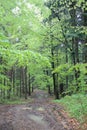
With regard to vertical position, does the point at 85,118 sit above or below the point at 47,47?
below

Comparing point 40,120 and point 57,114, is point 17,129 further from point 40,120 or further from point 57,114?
point 57,114

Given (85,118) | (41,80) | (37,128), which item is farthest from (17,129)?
(41,80)

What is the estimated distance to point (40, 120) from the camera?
12023mm

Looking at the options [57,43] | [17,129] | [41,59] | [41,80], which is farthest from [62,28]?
[41,59]

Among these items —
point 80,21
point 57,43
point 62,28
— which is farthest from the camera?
point 57,43

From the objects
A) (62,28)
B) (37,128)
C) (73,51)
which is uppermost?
(62,28)

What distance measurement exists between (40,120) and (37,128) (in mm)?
1404

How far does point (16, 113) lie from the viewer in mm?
13828

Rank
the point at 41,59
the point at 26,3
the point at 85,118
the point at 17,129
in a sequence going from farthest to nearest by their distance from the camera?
the point at 85,118 → the point at 17,129 → the point at 26,3 → the point at 41,59

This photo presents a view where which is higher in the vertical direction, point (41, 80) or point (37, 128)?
point (41, 80)

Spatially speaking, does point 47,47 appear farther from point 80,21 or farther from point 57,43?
point 80,21

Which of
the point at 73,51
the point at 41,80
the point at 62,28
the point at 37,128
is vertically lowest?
the point at 37,128

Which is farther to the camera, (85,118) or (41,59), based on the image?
(85,118)

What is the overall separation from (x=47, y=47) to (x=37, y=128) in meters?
17.2
